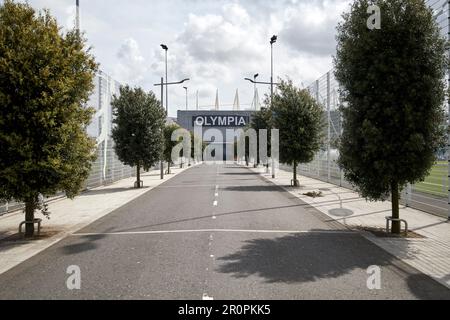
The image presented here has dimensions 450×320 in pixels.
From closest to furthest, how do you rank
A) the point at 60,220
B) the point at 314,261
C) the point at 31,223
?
the point at 314,261 → the point at 31,223 → the point at 60,220

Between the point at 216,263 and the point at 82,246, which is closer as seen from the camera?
the point at 216,263

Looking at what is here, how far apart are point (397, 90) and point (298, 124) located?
13.8 metres

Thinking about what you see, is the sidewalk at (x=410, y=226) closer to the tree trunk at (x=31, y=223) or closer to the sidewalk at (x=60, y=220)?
the sidewalk at (x=60, y=220)

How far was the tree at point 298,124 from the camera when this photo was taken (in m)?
23.9

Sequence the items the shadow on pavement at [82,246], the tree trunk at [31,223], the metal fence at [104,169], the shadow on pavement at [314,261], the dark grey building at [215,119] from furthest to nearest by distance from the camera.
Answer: the dark grey building at [215,119], the metal fence at [104,169], the tree trunk at [31,223], the shadow on pavement at [82,246], the shadow on pavement at [314,261]

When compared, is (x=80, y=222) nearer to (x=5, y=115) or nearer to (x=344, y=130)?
(x=5, y=115)

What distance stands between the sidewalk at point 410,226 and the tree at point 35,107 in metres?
7.82

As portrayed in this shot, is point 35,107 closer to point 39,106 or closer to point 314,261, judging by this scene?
point 39,106

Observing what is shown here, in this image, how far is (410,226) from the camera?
12.1 meters

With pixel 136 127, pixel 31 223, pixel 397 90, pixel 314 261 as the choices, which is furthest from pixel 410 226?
pixel 136 127

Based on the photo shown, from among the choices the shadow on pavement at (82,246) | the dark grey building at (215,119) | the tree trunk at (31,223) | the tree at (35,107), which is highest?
the dark grey building at (215,119)

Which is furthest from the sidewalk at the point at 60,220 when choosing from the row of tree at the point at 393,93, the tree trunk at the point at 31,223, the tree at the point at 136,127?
the row of tree at the point at 393,93

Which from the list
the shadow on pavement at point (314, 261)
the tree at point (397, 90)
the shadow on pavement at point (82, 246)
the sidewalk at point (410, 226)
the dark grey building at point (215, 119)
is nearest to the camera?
the shadow on pavement at point (314, 261)

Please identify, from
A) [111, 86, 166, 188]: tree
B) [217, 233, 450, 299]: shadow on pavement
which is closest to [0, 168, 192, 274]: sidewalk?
[111, 86, 166, 188]: tree
